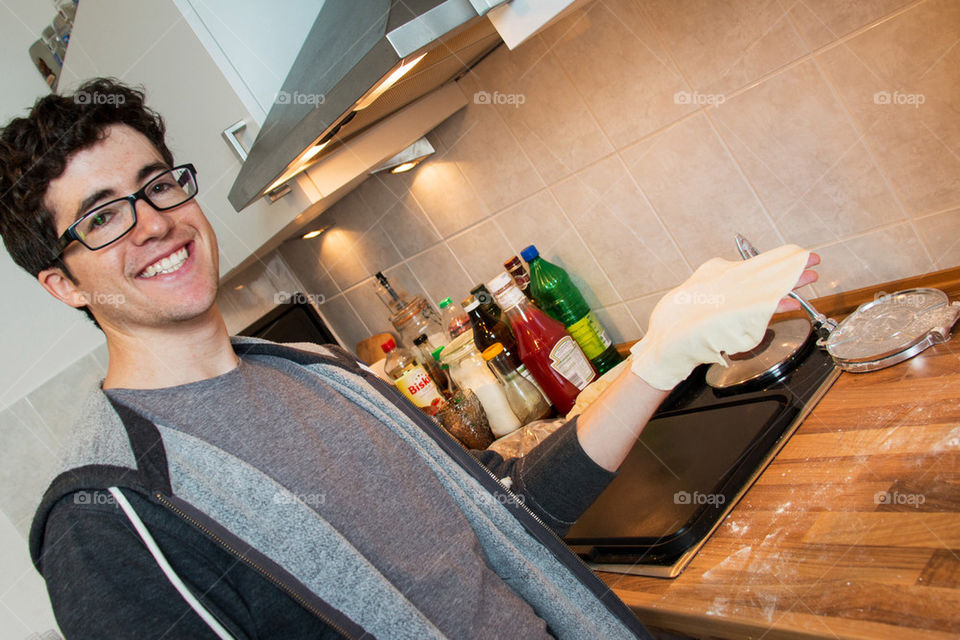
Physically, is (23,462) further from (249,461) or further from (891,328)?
(891,328)

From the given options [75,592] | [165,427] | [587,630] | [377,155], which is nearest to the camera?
[75,592]

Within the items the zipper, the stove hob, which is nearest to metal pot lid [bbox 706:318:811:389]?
the stove hob

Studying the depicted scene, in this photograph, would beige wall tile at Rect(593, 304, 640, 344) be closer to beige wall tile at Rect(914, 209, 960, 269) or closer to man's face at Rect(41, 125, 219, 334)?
beige wall tile at Rect(914, 209, 960, 269)

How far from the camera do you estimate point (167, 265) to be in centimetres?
75

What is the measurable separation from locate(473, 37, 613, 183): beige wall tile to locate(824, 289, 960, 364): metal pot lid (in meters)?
0.47

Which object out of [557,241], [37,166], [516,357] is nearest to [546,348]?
[516,357]

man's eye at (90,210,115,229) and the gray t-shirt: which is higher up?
man's eye at (90,210,115,229)

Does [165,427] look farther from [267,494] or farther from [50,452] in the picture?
[50,452]

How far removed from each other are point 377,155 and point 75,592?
845 millimetres

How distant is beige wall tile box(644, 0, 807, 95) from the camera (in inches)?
34.9

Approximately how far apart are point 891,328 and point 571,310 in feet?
1.89

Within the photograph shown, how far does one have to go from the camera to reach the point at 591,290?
1315mm

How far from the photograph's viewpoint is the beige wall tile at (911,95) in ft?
2.59

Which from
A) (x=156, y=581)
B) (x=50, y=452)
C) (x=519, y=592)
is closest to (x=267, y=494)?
(x=156, y=581)
